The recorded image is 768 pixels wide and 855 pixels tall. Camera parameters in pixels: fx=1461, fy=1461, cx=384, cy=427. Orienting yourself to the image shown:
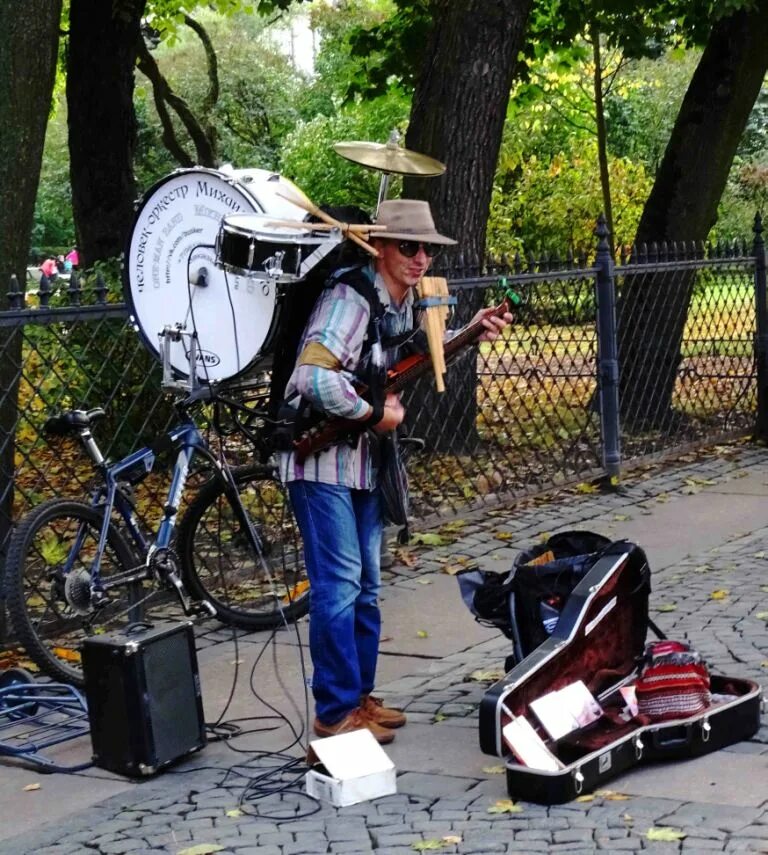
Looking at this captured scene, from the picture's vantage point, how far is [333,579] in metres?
4.97

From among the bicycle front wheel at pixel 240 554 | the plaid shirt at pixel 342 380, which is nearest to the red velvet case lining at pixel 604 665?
the plaid shirt at pixel 342 380

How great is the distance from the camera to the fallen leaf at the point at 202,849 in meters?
4.25

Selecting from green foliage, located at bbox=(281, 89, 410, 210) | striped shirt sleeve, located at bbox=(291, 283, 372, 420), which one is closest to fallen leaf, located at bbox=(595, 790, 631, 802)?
striped shirt sleeve, located at bbox=(291, 283, 372, 420)

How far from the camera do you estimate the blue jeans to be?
496cm

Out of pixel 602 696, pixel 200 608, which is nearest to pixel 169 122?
pixel 200 608

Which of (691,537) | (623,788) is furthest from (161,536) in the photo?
(691,537)

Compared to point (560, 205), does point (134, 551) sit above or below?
below

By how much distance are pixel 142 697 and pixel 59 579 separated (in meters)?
1.29

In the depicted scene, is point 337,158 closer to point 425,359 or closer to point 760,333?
point 760,333

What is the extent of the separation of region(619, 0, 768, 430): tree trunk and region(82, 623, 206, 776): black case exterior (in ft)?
22.0

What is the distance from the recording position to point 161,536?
249 inches

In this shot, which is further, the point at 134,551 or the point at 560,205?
the point at 560,205

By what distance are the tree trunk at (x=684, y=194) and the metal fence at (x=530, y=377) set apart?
3 cm

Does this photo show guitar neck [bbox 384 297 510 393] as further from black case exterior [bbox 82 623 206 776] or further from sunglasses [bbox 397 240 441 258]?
black case exterior [bbox 82 623 206 776]
